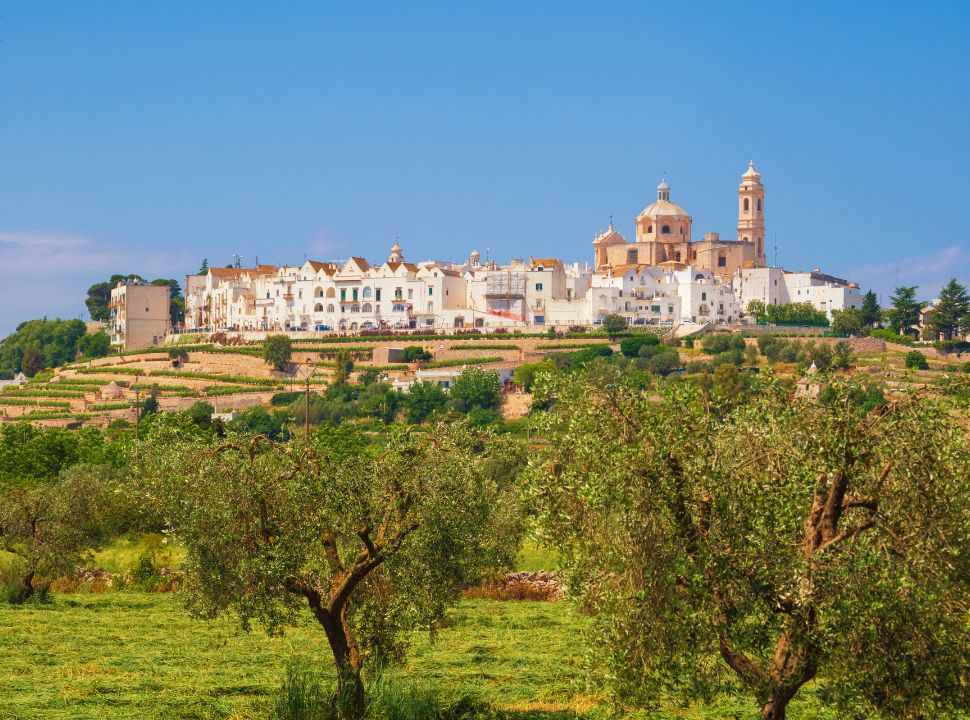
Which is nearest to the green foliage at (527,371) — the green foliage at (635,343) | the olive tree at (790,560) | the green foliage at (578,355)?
the green foliage at (578,355)

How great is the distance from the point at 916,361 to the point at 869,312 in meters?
17.6

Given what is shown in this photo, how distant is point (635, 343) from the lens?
312ft

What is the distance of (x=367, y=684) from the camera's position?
17125mm

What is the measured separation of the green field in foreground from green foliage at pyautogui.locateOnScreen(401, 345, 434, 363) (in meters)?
67.5

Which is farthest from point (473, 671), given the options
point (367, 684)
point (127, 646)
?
point (127, 646)

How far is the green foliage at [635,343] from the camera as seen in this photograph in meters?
94.1

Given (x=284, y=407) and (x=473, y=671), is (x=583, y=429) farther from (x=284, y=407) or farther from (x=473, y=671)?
(x=284, y=407)

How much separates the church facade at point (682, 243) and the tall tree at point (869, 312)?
11.9 m

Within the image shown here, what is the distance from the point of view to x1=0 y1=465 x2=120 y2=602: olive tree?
2995 centimetres

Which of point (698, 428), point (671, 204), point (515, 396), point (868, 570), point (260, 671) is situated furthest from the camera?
point (671, 204)

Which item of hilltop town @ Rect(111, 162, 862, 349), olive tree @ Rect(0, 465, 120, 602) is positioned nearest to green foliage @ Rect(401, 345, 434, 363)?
hilltop town @ Rect(111, 162, 862, 349)

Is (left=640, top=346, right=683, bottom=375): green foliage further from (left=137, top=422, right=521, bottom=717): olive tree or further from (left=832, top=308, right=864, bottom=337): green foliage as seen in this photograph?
(left=137, top=422, right=521, bottom=717): olive tree

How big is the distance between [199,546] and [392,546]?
7.57ft

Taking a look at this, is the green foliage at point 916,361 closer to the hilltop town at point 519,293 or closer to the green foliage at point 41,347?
the hilltop town at point 519,293
